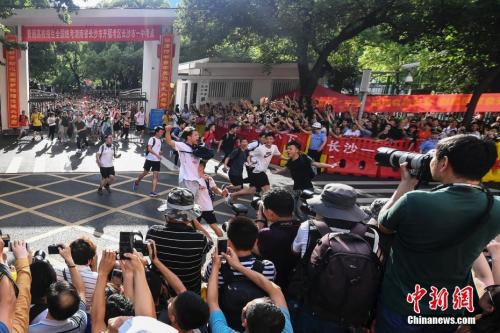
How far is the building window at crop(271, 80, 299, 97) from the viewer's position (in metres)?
24.5

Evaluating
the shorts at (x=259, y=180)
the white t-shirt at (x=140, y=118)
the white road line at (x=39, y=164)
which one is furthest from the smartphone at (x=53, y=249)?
the white t-shirt at (x=140, y=118)

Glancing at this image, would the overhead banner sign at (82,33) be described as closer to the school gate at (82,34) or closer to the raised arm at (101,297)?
the school gate at (82,34)

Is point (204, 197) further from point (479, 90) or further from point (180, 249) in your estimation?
point (479, 90)

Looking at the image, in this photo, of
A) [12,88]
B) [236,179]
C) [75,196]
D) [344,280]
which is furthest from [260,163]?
[12,88]

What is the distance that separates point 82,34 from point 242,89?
10.1 m

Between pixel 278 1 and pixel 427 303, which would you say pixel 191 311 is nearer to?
pixel 427 303

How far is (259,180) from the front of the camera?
8148 mm

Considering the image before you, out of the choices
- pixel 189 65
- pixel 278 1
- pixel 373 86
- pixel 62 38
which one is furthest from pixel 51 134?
pixel 373 86

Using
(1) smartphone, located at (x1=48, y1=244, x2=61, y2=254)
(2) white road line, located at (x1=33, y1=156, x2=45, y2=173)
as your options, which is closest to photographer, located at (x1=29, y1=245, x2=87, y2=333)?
(1) smartphone, located at (x1=48, y1=244, x2=61, y2=254)

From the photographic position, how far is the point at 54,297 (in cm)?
233

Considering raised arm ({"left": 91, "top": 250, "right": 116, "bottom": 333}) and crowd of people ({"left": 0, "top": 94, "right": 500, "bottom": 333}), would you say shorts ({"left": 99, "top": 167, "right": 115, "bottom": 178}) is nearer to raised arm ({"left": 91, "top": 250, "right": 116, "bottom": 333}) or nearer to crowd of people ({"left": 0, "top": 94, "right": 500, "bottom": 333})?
crowd of people ({"left": 0, "top": 94, "right": 500, "bottom": 333})

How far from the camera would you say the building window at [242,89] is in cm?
2407

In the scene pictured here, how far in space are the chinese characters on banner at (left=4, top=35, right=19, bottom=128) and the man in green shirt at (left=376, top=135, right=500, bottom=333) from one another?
19200 millimetres

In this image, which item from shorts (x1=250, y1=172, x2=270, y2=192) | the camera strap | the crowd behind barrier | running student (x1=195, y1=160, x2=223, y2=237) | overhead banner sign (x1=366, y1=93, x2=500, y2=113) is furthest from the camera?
overhead banner sign (x1=366, y1=93, x2=500, y2=113)
